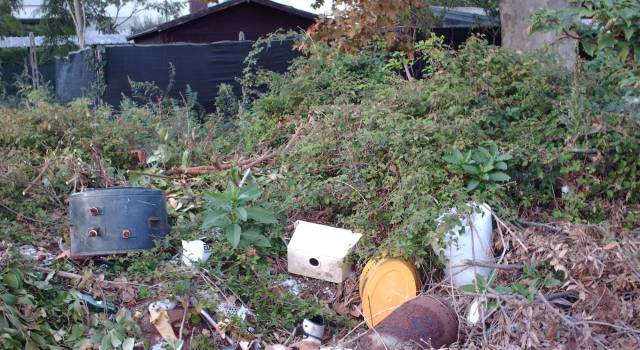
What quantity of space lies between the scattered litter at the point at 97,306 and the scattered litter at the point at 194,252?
0.58 m

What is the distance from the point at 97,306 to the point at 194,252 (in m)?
0.76

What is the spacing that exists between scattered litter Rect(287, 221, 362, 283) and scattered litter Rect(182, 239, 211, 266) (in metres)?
0.58

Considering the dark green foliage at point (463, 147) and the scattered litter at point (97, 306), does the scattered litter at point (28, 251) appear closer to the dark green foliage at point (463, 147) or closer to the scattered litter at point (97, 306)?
the scattered litter at point (97, 306)

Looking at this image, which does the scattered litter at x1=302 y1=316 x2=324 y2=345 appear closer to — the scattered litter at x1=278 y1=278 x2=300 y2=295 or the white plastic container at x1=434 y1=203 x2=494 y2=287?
the scattered litter at x1=278 y1=278 x2=300 y2=295

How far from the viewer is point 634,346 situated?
3.74 m

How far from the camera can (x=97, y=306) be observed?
14.1 feet

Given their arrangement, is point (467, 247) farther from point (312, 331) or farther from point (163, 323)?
point (163, 323)

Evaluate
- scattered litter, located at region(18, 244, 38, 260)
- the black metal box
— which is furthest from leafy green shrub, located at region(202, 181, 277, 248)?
scattered litter, located at region(18, 244, 38, 260)

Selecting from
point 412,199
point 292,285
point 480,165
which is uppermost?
point 480,165

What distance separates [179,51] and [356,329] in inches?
262

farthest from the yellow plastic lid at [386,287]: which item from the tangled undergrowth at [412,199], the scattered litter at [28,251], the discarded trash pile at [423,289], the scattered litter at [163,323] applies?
the scattered litter at [28,251]

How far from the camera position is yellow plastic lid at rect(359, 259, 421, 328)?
4547 millimetres

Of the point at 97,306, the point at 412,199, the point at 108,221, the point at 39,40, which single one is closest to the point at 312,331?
the point at 412,199

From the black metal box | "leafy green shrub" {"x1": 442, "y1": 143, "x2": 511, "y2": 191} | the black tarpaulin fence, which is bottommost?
the black metal box
